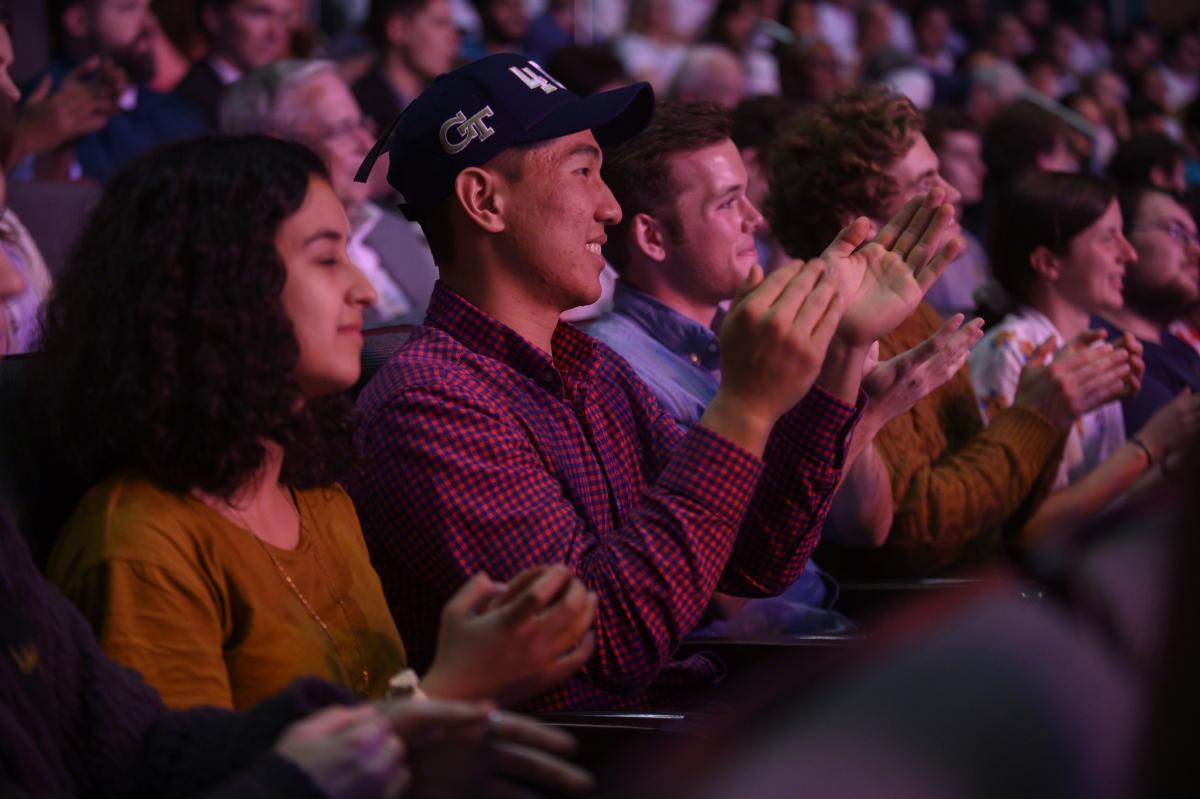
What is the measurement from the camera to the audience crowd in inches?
21.2

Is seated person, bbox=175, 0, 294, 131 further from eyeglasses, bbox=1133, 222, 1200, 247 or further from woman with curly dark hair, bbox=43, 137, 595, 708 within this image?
woman with curly dark hair, bbox=43, 137, 595, 708

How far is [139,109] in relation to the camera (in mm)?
4176

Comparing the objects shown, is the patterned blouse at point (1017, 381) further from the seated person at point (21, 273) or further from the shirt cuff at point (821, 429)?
the seated person at point (21, 273)

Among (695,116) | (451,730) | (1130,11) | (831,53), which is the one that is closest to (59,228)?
(695,116)

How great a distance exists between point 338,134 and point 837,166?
140cm

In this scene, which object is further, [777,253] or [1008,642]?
[777,253]

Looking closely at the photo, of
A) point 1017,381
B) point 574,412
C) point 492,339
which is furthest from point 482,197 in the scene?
point 1017,381

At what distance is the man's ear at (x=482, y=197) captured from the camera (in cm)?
196

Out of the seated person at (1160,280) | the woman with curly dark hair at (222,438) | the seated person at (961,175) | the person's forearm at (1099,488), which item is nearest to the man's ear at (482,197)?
the woman with curly dark hair at (222,438)

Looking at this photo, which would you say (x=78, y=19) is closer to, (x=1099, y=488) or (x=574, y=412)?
(x=574, y=412)

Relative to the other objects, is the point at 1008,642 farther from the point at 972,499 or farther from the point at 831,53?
the point at 831,53

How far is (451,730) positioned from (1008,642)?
580 millimetres

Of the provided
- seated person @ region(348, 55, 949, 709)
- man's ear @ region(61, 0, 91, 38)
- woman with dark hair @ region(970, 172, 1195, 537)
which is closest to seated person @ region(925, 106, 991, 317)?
woman with dark hair @ region(970, 172, 1195, 537)

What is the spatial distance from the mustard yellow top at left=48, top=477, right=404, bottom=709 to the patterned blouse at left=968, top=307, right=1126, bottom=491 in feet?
5.69
